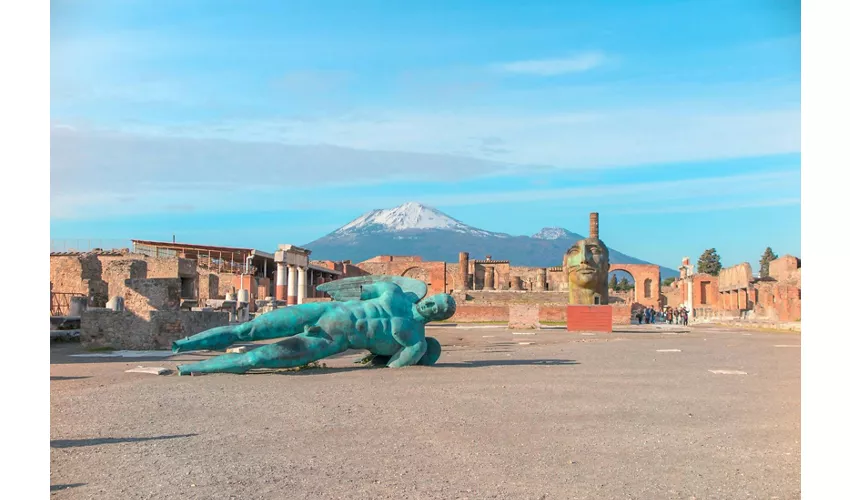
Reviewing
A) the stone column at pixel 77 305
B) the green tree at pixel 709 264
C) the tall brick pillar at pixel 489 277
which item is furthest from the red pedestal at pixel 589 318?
the green tree at pixel 709 264

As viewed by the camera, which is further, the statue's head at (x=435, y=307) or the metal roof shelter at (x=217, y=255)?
the metal roof shelter at (x=217, y=255)

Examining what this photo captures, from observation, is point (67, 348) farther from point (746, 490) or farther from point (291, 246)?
point (291, 246)

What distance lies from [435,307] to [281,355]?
215 centimetres

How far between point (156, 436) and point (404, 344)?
5.63m

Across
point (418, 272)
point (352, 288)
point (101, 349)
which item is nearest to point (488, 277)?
point (418, 272)

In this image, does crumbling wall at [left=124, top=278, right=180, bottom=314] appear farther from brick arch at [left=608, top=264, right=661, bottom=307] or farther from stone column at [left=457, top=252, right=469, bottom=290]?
brick arch at [left=608, top=264, right=661, bottom=307]

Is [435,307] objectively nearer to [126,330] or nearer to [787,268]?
[126,330]

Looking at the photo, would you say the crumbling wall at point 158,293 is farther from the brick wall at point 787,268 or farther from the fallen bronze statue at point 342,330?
the brick wall at point 787,268

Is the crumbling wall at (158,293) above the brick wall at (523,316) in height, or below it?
above

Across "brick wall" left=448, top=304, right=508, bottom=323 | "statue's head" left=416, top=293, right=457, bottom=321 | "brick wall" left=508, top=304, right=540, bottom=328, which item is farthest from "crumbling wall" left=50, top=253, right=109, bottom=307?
"brick wall" left=448, top=304, right=508, bottom=323

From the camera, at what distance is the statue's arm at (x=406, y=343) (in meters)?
10.9

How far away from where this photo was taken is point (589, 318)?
28.1 m
